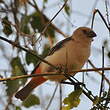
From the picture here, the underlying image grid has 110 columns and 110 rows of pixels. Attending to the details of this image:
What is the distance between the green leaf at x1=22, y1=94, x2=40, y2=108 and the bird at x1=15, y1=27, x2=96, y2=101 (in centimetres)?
21

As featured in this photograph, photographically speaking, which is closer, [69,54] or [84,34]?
[69,54]

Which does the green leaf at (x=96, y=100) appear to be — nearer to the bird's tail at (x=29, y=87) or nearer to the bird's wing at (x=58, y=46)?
the bird's wing at (x=58, y=46)

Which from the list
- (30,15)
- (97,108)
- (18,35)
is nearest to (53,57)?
(18,35)

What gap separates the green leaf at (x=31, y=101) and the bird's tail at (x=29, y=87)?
21 centimetres

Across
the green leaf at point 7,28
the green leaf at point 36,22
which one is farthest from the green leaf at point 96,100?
the green leaf at point 36,22

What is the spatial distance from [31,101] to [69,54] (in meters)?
0.63

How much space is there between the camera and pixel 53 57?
395 centimetres

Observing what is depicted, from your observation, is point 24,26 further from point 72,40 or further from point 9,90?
point 9,90

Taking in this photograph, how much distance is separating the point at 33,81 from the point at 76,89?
1.70 meters

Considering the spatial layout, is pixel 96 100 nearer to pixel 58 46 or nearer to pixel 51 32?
pixel 58 46

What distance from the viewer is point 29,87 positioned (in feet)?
14.7

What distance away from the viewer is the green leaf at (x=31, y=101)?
3826mm

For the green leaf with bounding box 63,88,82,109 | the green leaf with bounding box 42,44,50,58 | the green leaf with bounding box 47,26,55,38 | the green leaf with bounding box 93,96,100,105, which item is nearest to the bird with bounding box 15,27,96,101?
the green leaf with bounding box 42,44,50,58

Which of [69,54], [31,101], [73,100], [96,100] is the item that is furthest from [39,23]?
[96,100]
